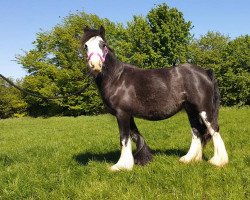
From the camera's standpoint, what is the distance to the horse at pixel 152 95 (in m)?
7.34

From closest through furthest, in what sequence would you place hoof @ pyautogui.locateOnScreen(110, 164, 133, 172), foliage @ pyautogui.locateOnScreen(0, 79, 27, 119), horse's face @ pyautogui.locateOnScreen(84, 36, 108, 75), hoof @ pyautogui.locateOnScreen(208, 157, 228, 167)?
horse's face @ pyautogui.locateOnScreen(84, 36, 108, 75), hoof @ pyautogui.locateOnScreen(208, 157, 228, 167), hoof @ pyautogui.locateOnScreen(110, 164, 133, 172), foliage @ pyautogui.locateOnScreen(0, 79, 27, 119)

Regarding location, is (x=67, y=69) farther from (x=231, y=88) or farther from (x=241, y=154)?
(x=241, y=154)

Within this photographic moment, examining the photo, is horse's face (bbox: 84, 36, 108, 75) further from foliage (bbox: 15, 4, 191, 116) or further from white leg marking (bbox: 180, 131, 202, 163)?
foliage (bbox: 15, 4, 191, 116)

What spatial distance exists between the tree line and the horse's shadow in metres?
34.8

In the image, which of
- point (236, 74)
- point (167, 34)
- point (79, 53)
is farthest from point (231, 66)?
point (79, 53)

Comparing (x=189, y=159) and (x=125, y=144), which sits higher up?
(x=125, y=144)

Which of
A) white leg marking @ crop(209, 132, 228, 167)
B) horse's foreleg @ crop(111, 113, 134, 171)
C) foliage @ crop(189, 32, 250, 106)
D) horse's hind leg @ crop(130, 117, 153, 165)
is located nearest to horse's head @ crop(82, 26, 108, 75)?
horse's foreleg @ crop(111, 113, 134, 171)

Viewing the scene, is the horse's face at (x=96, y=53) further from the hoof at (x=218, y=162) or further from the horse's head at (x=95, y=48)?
the hoof at (x=218, y=162)

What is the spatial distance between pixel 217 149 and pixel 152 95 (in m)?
1.82

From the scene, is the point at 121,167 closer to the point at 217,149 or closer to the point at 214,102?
the point at 217,149

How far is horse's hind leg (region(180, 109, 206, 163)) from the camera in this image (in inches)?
301

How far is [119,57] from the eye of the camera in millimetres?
48938

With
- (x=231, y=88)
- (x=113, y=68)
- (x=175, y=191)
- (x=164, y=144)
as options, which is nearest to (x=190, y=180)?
(x=175, y=191)

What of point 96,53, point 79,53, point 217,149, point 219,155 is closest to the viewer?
point 96,53
